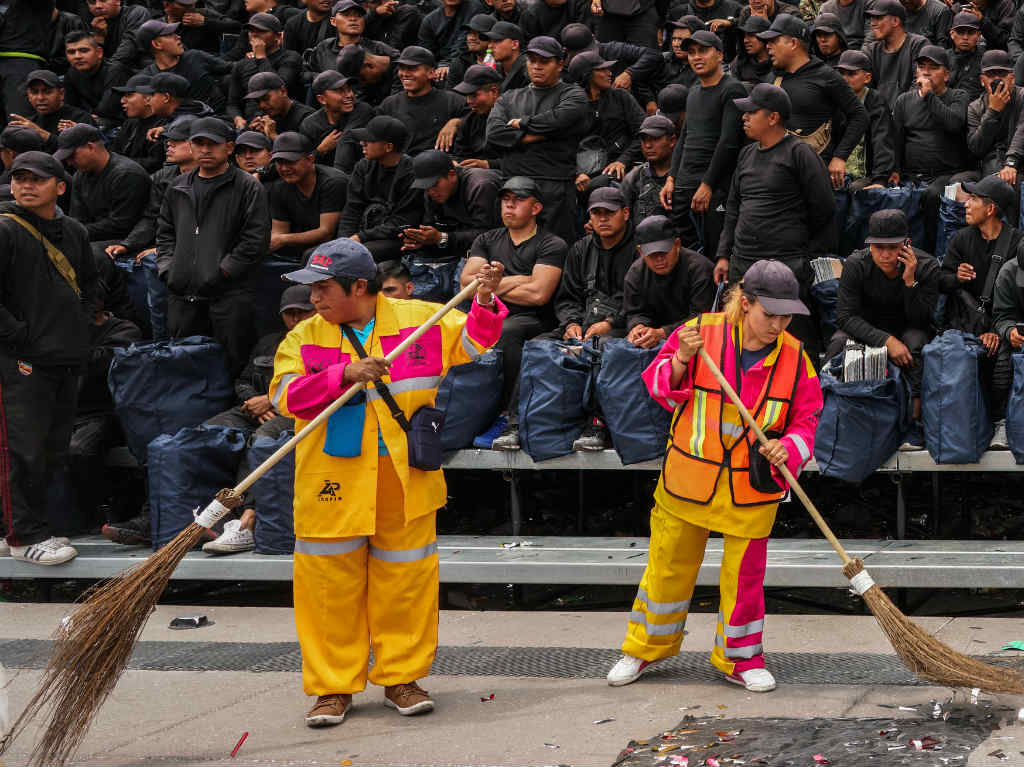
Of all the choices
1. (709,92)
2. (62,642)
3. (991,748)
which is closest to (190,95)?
(709,92)

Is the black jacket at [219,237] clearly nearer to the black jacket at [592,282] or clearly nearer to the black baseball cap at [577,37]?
the black jacket at [592,282]

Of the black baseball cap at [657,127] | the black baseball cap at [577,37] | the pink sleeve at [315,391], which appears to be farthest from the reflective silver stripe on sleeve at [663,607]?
the black baseball cap at [577,37]

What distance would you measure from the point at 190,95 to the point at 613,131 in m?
4.20

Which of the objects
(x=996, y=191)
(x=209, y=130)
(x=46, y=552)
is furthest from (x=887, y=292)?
(x=46, y=552)

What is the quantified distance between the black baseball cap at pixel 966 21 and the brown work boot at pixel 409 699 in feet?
23.3

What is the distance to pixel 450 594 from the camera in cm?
846

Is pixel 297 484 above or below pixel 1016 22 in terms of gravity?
below

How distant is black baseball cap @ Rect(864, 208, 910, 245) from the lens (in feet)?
26.6

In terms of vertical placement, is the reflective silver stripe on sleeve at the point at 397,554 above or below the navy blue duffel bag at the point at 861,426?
below

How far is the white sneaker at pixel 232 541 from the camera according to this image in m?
8.17

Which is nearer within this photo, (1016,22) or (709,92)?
(709,92)

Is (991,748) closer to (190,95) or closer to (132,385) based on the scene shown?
(132,385)

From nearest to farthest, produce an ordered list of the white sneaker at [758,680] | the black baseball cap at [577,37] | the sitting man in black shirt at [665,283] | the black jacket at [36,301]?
the white sneaker at [758,680] < the black jacket at [36,301] < the sitting man in black shirt at [665,283] < the black baseball cap at [577,37]

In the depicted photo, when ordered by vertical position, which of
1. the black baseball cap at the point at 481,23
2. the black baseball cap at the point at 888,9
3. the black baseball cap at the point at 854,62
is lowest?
the black baseball cap at the point at 854,62
